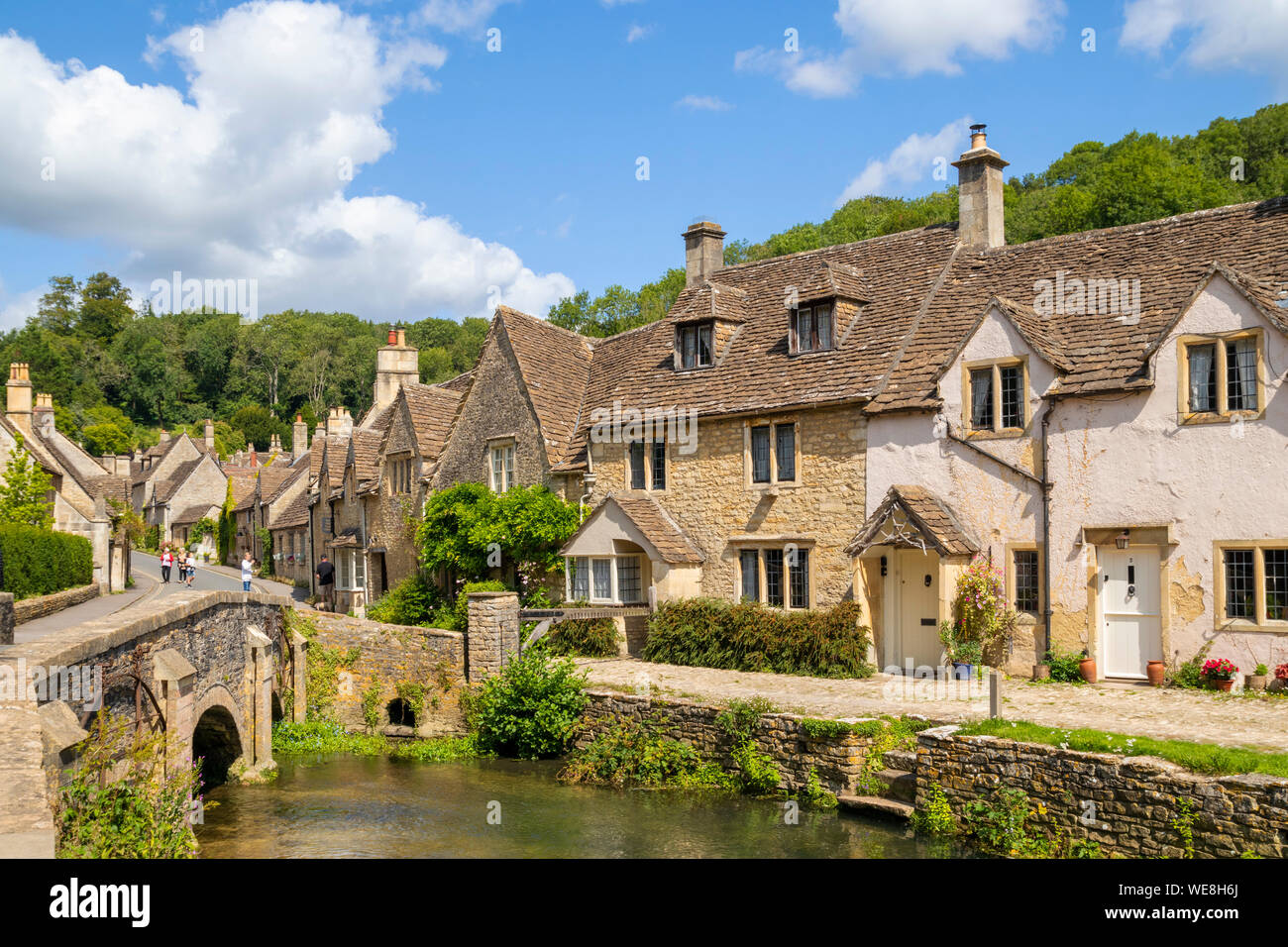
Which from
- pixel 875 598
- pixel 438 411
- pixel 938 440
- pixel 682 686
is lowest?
pixel 682 686

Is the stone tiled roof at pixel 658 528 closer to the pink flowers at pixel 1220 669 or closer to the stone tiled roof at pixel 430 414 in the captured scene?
the stone tiled roof at pixel 430 414

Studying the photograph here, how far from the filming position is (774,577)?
79.3ft

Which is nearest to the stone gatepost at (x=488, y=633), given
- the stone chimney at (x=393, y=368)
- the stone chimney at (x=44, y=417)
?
the stone chimney at (x=393, y=368)

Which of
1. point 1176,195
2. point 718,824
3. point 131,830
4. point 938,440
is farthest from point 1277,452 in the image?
point 1176,195

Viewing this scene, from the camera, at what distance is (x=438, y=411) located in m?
35.4

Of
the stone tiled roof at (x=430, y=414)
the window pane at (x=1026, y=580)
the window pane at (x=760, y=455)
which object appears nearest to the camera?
the window pane at (x=1026, y=580)

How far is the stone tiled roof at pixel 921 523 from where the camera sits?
2045 centimetres

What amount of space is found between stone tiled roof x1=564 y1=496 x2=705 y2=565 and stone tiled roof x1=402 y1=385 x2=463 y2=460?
28.6ft

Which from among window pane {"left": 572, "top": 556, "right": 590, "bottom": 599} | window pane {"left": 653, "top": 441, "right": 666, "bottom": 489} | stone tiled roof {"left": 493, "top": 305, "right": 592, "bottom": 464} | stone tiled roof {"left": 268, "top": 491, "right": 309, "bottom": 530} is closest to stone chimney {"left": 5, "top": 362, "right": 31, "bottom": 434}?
stone tiled roof {"left": 268, "top": 491, "right": 309, "bottom": 530}

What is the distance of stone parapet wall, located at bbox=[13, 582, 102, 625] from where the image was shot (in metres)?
24.5

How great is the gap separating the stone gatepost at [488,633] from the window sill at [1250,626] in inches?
547

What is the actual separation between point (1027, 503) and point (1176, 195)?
2253 centimetres
